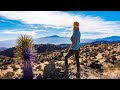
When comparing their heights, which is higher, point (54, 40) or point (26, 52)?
point (54, 40)

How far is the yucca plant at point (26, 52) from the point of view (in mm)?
10664

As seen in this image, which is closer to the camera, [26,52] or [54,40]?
[26,52]

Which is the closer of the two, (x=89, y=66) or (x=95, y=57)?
(x=89, y=66)

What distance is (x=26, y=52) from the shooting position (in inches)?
422

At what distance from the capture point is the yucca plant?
10.7m

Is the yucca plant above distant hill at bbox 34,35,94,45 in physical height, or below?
below

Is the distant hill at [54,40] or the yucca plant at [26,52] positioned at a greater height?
the distant hill at [54,40]

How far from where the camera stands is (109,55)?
53.5ft

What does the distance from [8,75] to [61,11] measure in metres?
2.99
